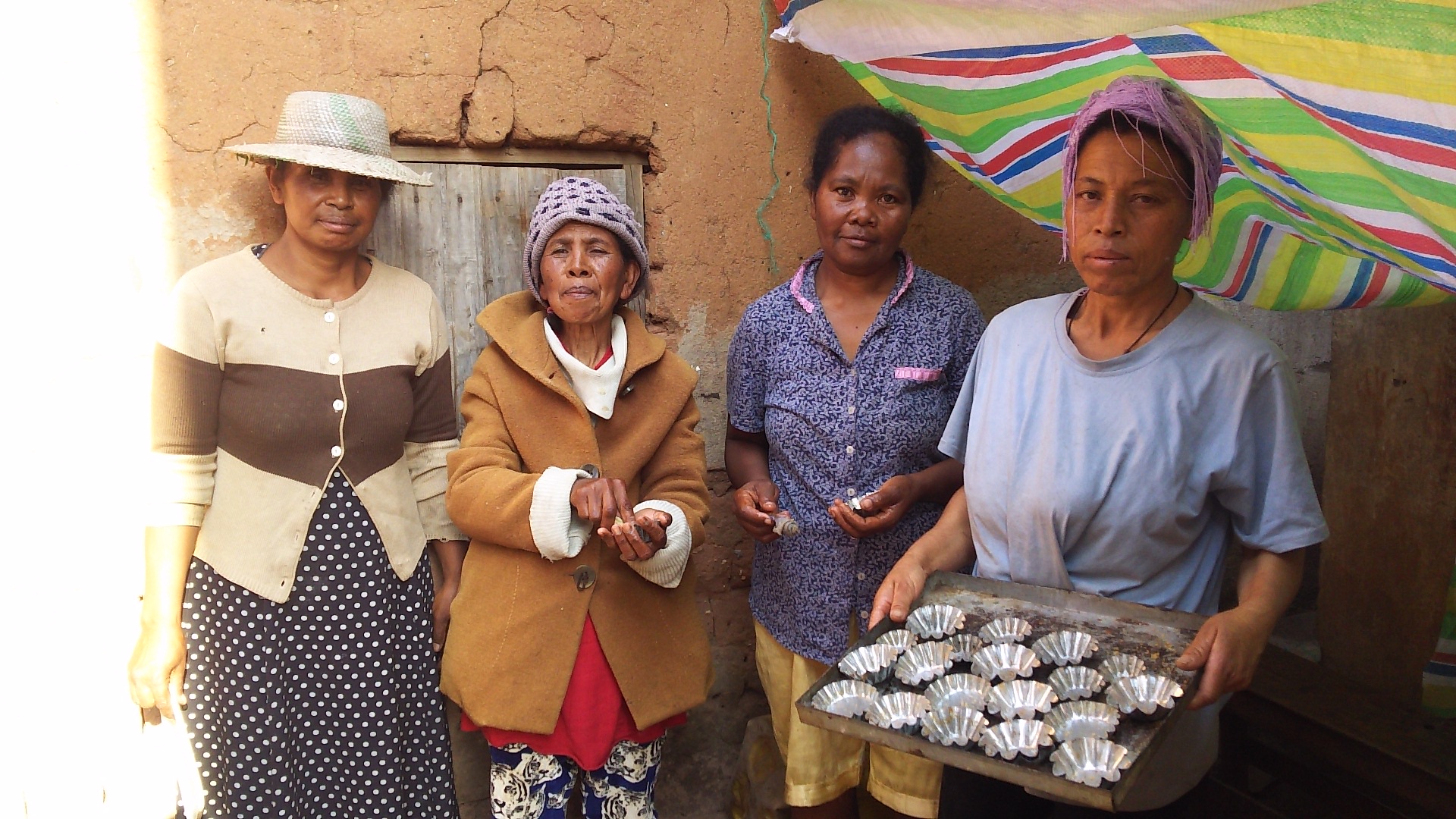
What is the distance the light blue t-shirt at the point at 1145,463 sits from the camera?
1.74 meters

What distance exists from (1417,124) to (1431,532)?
95.1 inches

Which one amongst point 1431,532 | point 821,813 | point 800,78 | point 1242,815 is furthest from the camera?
point 1431,532

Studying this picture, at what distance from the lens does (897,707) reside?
1.69 meters

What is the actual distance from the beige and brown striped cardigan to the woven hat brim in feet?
0.80

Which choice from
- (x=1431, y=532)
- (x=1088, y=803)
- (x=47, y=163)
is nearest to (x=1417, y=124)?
(x=1088, y=803)

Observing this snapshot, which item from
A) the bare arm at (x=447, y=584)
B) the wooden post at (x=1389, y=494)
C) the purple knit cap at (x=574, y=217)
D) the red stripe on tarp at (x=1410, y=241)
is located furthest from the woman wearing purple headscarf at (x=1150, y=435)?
the wooden post at (x=1389, y=494)

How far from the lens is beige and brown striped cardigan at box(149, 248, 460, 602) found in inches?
84.7

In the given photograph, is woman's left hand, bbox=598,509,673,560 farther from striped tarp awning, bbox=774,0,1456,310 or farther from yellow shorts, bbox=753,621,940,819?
striped tarp awning, bbox=774,0,1456,310

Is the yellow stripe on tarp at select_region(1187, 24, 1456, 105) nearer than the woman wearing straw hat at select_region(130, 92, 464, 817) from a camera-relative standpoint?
Yes

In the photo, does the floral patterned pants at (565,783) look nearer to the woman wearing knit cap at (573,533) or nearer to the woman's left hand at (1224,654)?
the woman wearing knit cap at (573,533)

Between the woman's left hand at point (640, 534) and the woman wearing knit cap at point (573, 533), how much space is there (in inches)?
0.4

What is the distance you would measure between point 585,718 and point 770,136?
1.78 meters

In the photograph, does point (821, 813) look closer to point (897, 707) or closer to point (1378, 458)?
point (897, 707)

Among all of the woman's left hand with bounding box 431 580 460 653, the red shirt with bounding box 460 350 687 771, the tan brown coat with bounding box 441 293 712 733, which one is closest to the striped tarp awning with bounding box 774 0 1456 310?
the tan brown coat with bounding box 441 293 712 733
